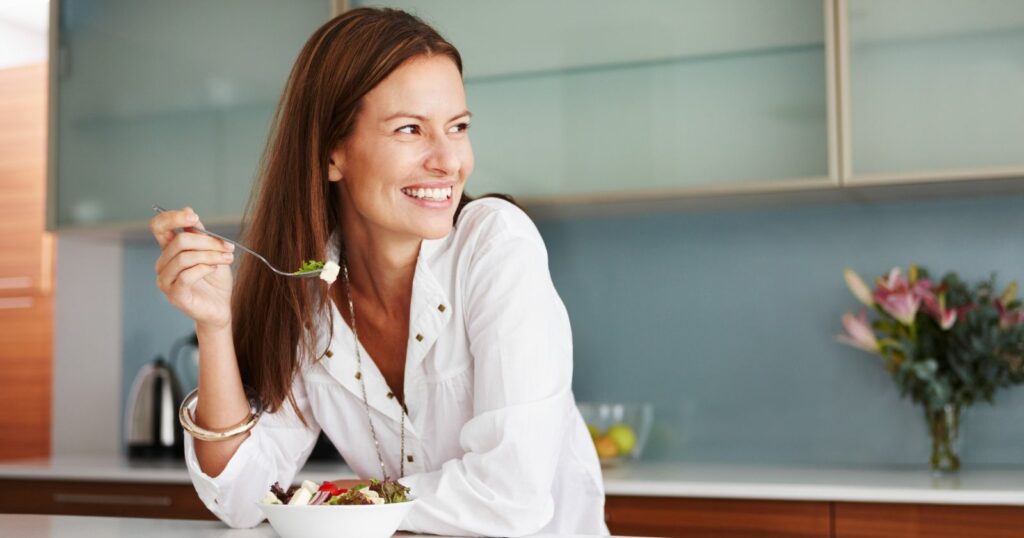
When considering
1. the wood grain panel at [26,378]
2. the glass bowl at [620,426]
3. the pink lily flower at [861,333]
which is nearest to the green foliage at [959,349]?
the pink lily flower at [861,333]

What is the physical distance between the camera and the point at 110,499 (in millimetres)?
2646

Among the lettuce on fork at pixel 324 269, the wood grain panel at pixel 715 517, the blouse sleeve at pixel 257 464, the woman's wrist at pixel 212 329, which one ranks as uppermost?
the lettuce on fork at pixel 324 269

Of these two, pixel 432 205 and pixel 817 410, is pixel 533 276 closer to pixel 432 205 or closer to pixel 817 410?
pixel 432 205

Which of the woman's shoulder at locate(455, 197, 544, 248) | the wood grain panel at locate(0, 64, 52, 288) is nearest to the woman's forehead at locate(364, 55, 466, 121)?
the woman's shoulder at locate(455, 197, 544, 248)

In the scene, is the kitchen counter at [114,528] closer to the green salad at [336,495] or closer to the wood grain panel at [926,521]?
the green salad at [336,495]

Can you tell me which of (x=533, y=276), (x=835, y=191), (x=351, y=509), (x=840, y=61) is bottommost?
(x=351, y=509)

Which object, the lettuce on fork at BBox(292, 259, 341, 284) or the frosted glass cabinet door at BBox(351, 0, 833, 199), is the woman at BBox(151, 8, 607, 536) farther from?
the frosted glass cabinet door at BBox(351, 0, 833, 199)

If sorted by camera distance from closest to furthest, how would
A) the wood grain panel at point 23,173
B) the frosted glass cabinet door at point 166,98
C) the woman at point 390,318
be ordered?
the woman at point 390,318 → the frosted glass cabinet door at point 166,98 → the wood grain panel at point 23,173

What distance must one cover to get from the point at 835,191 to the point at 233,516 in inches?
60.4

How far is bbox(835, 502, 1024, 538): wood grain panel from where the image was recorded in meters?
1.98

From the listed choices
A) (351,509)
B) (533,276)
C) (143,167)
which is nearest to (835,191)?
(533,276)

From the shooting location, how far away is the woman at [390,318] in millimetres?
1336

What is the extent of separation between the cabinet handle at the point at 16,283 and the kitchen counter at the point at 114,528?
315 cm

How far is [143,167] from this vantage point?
2990mm
